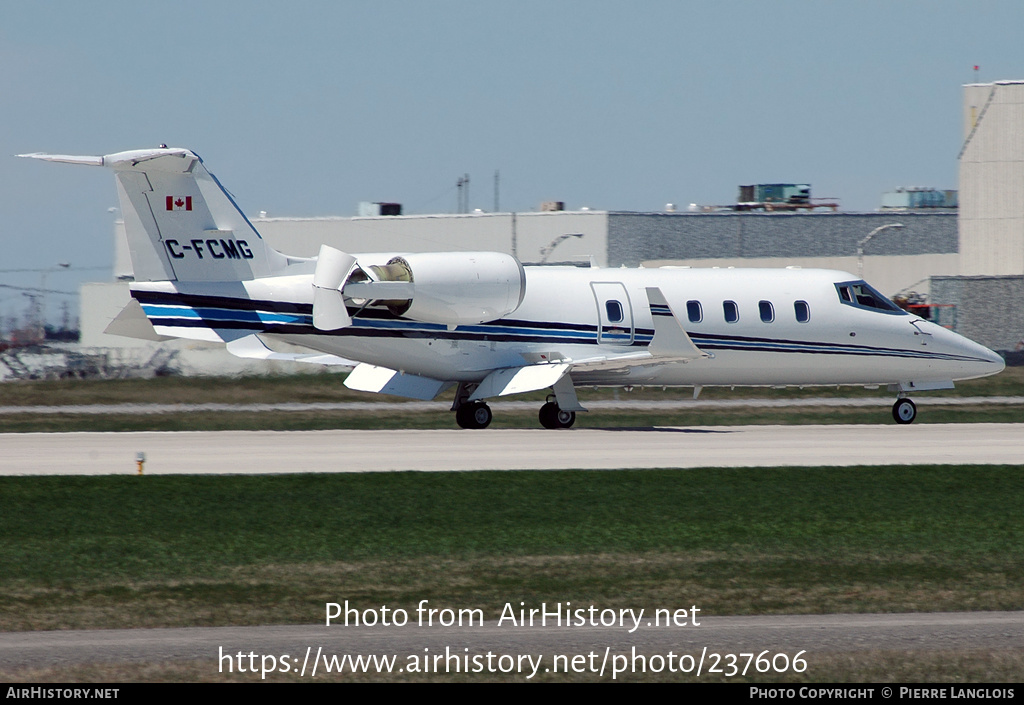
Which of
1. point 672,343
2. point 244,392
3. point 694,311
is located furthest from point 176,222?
point 244,392

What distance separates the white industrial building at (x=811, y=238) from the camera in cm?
6303

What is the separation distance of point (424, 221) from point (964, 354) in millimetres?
44389

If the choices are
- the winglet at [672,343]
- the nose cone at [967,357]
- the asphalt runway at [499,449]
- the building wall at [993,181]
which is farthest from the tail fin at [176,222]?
the building wall at [993,181]

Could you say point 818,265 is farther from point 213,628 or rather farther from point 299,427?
point 213,628

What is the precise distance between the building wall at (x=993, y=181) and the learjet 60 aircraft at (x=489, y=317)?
36.5 metres

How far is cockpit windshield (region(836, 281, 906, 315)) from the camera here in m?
32.6

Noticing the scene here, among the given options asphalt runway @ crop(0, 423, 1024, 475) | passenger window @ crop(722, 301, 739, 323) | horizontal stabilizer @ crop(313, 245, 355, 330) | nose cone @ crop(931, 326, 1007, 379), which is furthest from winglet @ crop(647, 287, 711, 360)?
horizontal stabilizer @ crop(313, 245, 355, 330)

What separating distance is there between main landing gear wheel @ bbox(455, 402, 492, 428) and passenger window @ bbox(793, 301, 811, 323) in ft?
24.8

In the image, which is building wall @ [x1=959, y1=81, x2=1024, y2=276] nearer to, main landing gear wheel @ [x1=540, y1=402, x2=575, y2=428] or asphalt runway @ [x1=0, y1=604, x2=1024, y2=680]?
main landing gear wheel @ [x1=540, y1=402, x2=575, y2=428]

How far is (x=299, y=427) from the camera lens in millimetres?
33281

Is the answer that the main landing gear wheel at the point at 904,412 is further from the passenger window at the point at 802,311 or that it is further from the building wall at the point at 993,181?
the building wall at the point at 993,181

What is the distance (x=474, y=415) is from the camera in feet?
102

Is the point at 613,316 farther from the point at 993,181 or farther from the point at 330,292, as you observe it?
the point at 993,181

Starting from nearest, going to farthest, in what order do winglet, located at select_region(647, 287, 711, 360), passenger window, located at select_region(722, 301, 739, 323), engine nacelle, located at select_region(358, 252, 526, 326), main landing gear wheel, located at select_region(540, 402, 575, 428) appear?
engine nacelle, located at select_region(358, 252, 526, 326) → winglet, located at select_region(647, 287, 711, 360) → main landing gear wheel, located at select_region(540, 402, 575, 428) → passenger window, located at select_region(722, 301, 739, 323)
